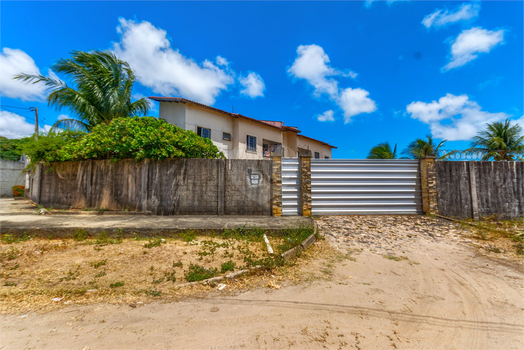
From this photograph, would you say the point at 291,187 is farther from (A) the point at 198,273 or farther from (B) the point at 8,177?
(B) the point at 8,177

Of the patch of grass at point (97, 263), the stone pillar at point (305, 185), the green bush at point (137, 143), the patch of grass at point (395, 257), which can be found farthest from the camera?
the stone pillar at point (305, 185)

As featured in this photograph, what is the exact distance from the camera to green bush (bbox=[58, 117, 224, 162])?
293 inches

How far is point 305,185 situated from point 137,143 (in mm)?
5788

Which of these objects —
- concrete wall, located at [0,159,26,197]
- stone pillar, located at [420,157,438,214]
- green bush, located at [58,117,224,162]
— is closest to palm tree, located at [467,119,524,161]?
stone pillar, located at [420,157,438,214]

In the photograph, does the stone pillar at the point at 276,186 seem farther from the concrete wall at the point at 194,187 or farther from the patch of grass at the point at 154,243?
the patch of grass at the point at 154,243

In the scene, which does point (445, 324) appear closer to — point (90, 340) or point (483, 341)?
point (483, 341)

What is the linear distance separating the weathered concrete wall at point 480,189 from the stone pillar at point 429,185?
211mm

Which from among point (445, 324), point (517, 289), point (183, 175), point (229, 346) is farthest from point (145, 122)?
point (517, 289)

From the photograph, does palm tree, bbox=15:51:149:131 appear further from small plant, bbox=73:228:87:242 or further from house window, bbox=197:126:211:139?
small plant, bbox=73:228:87:242

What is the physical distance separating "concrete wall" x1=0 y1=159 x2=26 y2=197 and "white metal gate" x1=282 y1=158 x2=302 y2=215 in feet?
68.3

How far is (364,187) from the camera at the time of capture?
8.08 meters

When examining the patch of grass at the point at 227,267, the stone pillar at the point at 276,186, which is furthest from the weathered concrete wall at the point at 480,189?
the patch of grass at the point at 227,267

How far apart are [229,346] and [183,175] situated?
6.32 metres

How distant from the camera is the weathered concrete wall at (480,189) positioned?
7.79 metres
